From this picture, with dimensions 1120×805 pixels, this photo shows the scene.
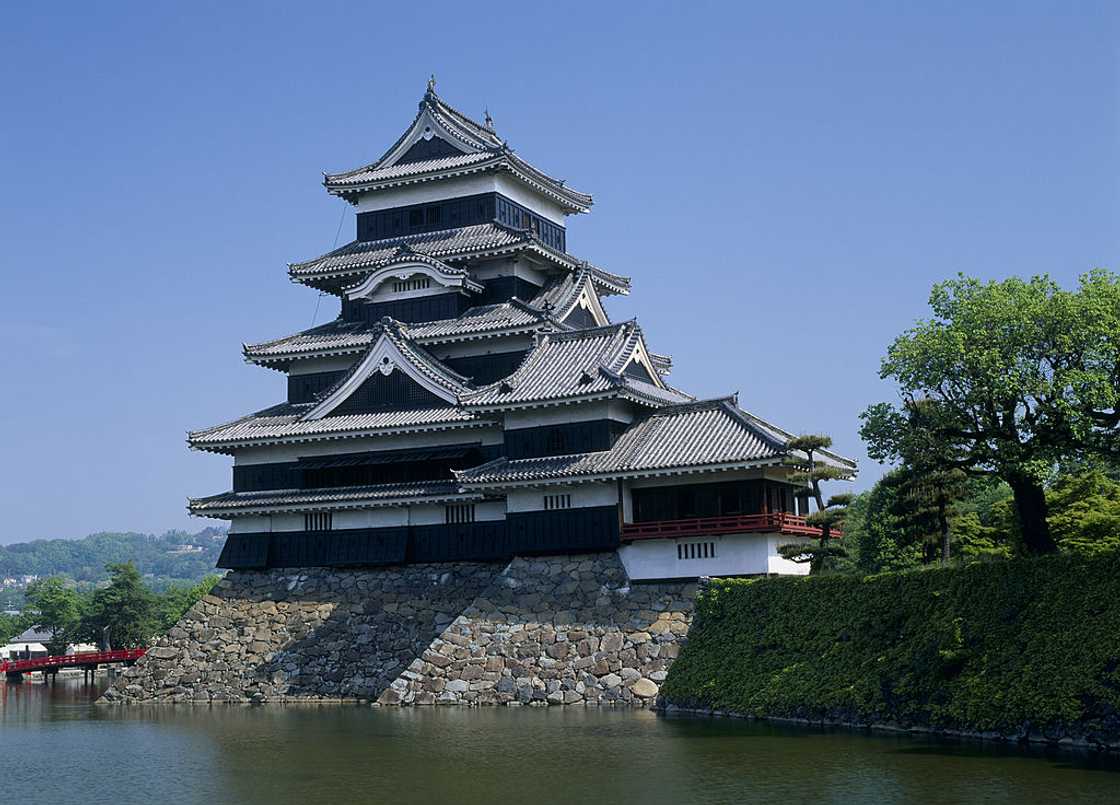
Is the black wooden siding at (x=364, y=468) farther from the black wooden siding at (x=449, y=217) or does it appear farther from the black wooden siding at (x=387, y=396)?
the black wooden siding at (x=449, y=217)

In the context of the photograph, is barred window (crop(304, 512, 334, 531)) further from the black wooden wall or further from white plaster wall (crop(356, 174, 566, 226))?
white plaster wall (crop(356, 174, 566, 226))

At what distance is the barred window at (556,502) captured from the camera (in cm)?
3797

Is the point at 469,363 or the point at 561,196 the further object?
the point at 561,196

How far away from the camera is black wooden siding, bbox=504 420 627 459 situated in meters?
37.8

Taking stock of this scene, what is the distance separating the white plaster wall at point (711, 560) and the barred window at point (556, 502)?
7.07ft

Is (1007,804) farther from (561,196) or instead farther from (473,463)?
(561,196)

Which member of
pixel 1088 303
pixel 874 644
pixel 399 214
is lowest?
pixel 874 644

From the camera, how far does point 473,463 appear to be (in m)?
41.2

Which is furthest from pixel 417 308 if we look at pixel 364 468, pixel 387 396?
pixel 364 468

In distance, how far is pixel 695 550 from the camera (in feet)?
120

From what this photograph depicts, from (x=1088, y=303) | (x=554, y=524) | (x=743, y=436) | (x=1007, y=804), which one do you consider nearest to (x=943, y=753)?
(x=1007, y=804)

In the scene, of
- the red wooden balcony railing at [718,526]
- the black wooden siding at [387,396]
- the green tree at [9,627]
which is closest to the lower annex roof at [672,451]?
the red wooden balcony railing at [718,526]

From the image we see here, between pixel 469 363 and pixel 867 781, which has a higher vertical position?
pixel 469 363

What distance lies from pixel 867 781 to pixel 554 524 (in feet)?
58.1
